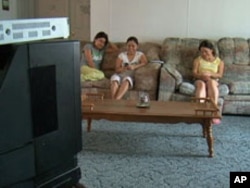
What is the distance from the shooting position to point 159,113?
10.4 ft

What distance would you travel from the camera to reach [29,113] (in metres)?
1.17

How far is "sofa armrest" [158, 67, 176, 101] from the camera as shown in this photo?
4.38 meters

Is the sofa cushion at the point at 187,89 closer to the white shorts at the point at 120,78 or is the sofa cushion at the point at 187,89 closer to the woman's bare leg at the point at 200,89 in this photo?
the woman's bare leg at the point at 200,89

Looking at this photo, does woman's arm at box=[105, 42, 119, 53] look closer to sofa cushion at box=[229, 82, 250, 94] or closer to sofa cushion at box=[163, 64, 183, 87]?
sofa cushion at box=[163, 64, 183, 87]

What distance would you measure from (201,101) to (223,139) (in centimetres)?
50

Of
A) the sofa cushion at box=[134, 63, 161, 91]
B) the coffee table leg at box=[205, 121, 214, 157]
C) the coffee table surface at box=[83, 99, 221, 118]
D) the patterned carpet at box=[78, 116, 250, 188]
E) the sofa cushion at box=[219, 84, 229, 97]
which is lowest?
the patterned carpet at box=[78, 116, 250, 188]

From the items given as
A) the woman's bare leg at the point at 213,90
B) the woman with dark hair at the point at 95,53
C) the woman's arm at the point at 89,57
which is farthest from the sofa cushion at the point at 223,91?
the woman's arm at the point at 89,57

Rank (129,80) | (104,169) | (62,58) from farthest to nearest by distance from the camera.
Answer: (129,80), (104,169), (62,58)

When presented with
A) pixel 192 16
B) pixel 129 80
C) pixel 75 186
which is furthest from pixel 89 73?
pixel 75 186

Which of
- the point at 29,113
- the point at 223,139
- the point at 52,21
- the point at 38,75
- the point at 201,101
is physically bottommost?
the point at 223,139

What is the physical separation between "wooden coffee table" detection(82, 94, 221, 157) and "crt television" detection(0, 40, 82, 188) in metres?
1.79

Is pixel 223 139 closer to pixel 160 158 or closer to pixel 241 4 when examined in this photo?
pixel 160 158

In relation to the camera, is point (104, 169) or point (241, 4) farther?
point (241, 4)

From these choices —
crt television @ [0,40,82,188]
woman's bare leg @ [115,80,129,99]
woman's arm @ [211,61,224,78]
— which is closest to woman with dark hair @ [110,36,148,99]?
woman's bare leg @ [115,80,129,99]
